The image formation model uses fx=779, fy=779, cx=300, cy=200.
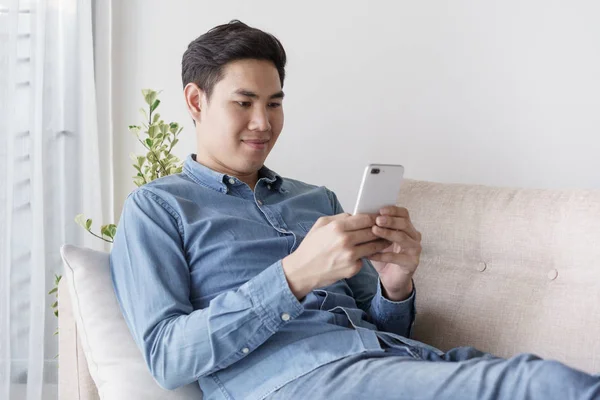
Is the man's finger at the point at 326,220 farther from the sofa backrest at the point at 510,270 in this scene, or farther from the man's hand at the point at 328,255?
the sofa backrest at the point at 510,270

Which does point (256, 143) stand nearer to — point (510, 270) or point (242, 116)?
point (242, 116)

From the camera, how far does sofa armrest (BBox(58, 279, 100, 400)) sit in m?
1.53

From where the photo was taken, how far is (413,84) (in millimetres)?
2180

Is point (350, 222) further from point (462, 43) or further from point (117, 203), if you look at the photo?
point (117, 203)

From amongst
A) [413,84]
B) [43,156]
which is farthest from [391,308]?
[43,156]

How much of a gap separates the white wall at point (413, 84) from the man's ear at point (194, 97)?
2.25ft

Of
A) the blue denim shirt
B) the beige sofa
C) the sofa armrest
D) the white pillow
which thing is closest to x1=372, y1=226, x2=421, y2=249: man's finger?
the blue denim shirt

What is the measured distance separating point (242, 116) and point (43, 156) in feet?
2.84

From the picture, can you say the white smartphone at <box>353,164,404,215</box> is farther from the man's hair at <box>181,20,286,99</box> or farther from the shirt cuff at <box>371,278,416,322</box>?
the man's hair at <box>181,20,286,99</box>

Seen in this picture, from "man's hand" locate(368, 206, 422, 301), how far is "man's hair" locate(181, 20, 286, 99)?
48cm

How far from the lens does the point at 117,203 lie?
2.47 m

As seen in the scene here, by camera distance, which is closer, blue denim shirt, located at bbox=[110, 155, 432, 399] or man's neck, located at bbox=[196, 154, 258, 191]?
blue denim shirt, located at bbox=[110, 155, 432, 399]

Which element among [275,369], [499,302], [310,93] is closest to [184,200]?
[275,369]

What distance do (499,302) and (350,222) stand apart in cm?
51
